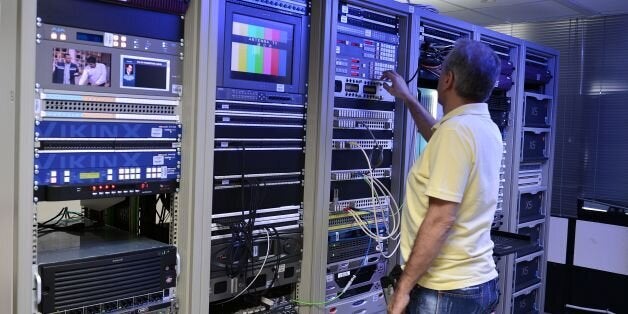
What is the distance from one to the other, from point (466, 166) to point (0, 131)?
4.04ft

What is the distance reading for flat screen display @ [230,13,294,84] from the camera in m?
1.87

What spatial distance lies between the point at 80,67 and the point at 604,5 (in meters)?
3.93

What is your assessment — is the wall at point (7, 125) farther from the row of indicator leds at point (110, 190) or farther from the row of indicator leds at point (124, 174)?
the row of indicator leds at point (110, 190)

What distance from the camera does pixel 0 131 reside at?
1363 mm

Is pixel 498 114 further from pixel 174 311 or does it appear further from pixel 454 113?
pixel 174 311

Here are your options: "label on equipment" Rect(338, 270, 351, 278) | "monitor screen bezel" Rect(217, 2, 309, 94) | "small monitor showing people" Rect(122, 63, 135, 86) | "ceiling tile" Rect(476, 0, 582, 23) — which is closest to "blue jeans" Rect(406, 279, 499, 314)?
"label on equipment" Rect(338, 270, 351, 278)

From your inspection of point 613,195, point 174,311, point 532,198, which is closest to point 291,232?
point 174,311

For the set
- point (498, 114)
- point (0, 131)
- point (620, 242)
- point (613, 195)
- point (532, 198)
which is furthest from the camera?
point (613, 195)

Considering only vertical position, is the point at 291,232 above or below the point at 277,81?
below

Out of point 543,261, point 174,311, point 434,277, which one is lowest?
point 543,261

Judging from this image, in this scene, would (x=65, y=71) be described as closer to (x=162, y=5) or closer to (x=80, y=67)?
(x=80, y=67)

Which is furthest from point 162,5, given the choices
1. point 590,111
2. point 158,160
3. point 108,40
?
point 590,111

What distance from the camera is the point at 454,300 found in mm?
1672

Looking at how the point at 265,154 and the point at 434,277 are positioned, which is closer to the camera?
the point at 434,277
